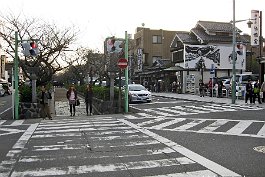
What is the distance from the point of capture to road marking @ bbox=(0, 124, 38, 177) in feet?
22.8

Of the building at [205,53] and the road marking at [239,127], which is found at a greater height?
the building at [205,53]

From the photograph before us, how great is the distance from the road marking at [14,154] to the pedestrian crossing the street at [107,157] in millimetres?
19

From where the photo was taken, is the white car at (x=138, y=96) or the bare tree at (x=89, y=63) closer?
the white car at (x=138, y=96)

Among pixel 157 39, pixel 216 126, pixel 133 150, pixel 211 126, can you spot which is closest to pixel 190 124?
pixel 211 126

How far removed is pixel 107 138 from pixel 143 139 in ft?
3.81

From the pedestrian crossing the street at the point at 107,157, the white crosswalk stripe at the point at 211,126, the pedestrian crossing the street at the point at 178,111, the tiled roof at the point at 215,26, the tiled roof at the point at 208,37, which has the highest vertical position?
the tiled roof at the point at 215,26

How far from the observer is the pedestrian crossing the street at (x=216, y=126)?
1171 centimetres

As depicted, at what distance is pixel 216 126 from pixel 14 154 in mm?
7738

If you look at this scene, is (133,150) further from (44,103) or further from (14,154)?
(44,103)

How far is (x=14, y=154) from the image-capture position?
8641 millimetres

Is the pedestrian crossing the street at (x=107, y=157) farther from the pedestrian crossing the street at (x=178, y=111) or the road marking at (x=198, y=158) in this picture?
the pedestrian crossing the street at (x=178, y=111)

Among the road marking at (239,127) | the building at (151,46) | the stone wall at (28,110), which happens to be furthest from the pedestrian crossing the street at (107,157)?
the building at (151,46)

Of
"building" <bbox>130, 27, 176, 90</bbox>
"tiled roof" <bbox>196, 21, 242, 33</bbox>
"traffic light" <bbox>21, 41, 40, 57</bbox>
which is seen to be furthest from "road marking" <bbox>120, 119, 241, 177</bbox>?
"building" <bbox>130, 27, 176, 90</bbox>

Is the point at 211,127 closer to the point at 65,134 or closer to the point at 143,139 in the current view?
the point at 143,139
